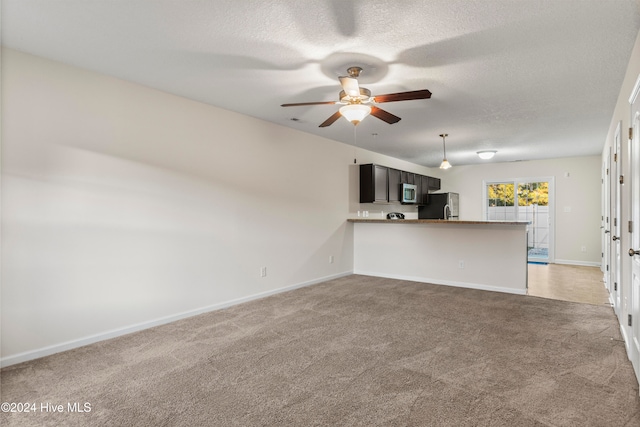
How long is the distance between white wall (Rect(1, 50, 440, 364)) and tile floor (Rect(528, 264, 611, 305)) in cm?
372

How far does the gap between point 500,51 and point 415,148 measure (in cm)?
384

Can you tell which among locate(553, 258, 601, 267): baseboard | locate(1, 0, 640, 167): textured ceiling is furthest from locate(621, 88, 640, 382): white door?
locate(553, 258, 601, 267): baseboard

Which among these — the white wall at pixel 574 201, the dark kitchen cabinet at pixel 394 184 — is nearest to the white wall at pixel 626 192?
the dark kitchen cabinet at pixel 394 184

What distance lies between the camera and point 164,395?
2174 millimetres

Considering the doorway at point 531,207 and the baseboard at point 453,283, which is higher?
the doorway at point 531,207

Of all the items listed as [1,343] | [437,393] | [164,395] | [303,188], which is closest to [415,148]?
[303,188]

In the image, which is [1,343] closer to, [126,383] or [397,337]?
[126,383]

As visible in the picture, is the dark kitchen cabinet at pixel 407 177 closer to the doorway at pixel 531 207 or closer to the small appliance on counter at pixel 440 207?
the small appliance on counter at pixel 440 207

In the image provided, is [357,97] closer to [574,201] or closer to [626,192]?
[626,192]

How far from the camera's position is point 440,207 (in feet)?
26.9

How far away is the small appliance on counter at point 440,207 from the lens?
8.09 m

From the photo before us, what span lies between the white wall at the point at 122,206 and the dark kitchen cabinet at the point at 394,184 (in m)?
2.55

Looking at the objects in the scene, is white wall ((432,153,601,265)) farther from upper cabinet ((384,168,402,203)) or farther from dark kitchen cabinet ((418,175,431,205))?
upper cabinet ((384,168,402,203))

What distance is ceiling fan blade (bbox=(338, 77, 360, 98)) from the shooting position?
8.89ft
